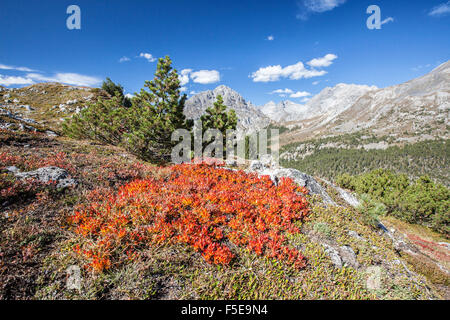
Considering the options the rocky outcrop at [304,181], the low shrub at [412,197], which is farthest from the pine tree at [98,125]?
the low shrub at [412,197]

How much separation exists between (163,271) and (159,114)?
18497 mm

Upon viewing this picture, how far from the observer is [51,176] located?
7.96 meters

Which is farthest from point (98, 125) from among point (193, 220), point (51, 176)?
point (193, 220)

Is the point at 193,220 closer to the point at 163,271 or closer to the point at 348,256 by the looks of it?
the point at 163,271

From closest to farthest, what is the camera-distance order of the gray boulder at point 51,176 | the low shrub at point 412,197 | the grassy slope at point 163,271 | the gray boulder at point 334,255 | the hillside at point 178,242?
the grassy slope at point 163,271 → the hillside at point 178,242 → the gray boulder at point 334,255 → the gray boulder at point 51,176 → the low shrub at point 412,197

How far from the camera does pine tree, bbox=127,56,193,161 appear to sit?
20.0m

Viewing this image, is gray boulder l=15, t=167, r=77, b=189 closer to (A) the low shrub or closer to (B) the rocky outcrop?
(B) the rocky outcrop

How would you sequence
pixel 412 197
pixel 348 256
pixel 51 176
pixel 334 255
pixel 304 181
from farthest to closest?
pixel 412 197 → pixel 304 181 → pixel 51 176 → pixel 348 256 → pixel 334 255

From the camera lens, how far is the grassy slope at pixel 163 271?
4.36 meters

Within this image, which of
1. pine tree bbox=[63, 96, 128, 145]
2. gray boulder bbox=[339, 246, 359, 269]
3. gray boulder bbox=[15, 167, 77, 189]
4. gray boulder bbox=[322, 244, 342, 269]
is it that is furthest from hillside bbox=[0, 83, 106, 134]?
gray boulder bbox=[339, 246, 359, 269]

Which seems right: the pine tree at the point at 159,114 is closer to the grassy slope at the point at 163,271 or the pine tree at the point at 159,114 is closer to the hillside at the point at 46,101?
the grassy slope at the point at 163,271

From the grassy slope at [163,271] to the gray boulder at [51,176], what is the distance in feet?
1.36

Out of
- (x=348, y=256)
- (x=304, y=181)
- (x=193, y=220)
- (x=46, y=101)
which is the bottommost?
(x=348, y=256)

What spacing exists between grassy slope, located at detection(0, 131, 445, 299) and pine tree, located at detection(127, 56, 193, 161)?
13.2 meters
